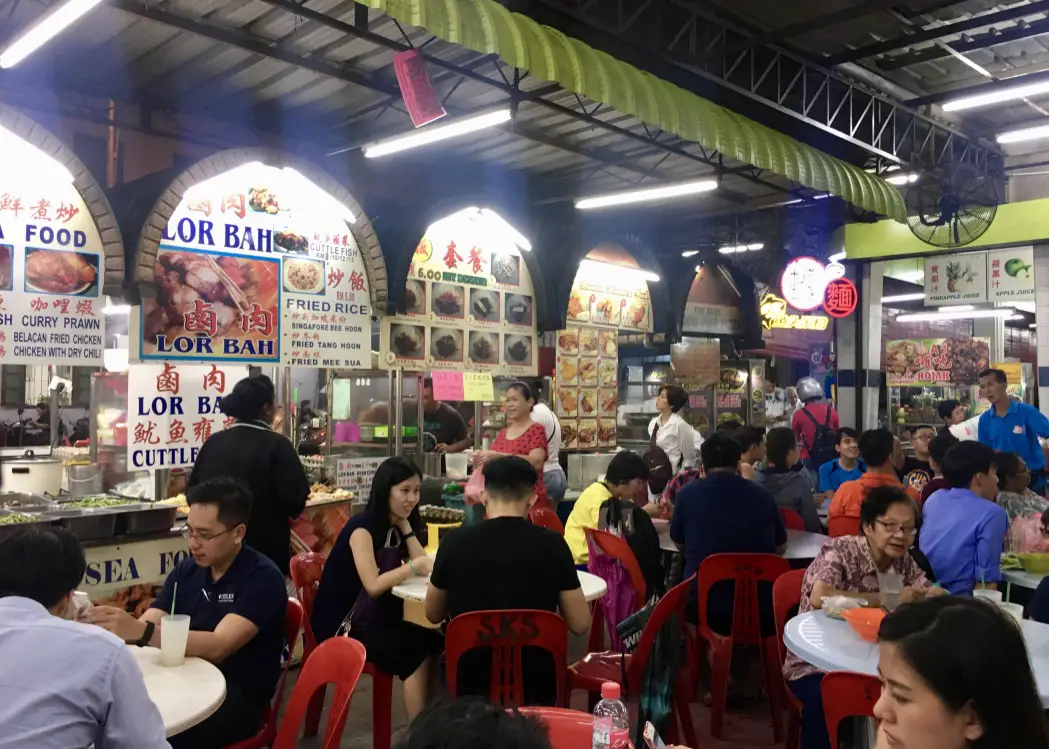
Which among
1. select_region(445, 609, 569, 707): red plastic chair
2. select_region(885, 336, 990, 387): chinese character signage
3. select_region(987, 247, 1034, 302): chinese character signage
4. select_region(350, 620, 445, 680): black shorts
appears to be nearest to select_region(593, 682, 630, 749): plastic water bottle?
select_region(445, 609, 569, 707): red plastic chair

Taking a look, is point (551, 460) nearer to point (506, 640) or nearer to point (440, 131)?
point (440, 131)

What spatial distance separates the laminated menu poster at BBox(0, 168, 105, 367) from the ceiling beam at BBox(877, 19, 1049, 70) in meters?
7.93

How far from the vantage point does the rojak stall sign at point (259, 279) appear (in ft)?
19.3

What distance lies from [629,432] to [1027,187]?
24.4 feet

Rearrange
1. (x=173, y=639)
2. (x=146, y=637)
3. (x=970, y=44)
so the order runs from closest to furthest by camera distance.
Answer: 1. (x=173, y=639)
2. (x=146, y=637)
3. (x=970, y=44)

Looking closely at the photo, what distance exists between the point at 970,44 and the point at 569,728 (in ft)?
28.7

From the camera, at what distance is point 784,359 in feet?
55.4

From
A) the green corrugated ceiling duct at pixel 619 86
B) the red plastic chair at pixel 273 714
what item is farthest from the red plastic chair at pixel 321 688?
the green corrugated ceiling duct at pixel 619 86

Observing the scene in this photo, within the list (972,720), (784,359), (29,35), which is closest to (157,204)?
(29,35)

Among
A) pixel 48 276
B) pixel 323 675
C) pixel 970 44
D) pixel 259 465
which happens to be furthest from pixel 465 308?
pixel 970 44

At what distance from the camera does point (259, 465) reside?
4.34 metres

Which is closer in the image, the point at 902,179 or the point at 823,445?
the point at 823,445

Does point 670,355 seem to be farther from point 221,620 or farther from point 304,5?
point 221,620

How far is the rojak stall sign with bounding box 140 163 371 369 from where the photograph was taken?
19.3 ft
